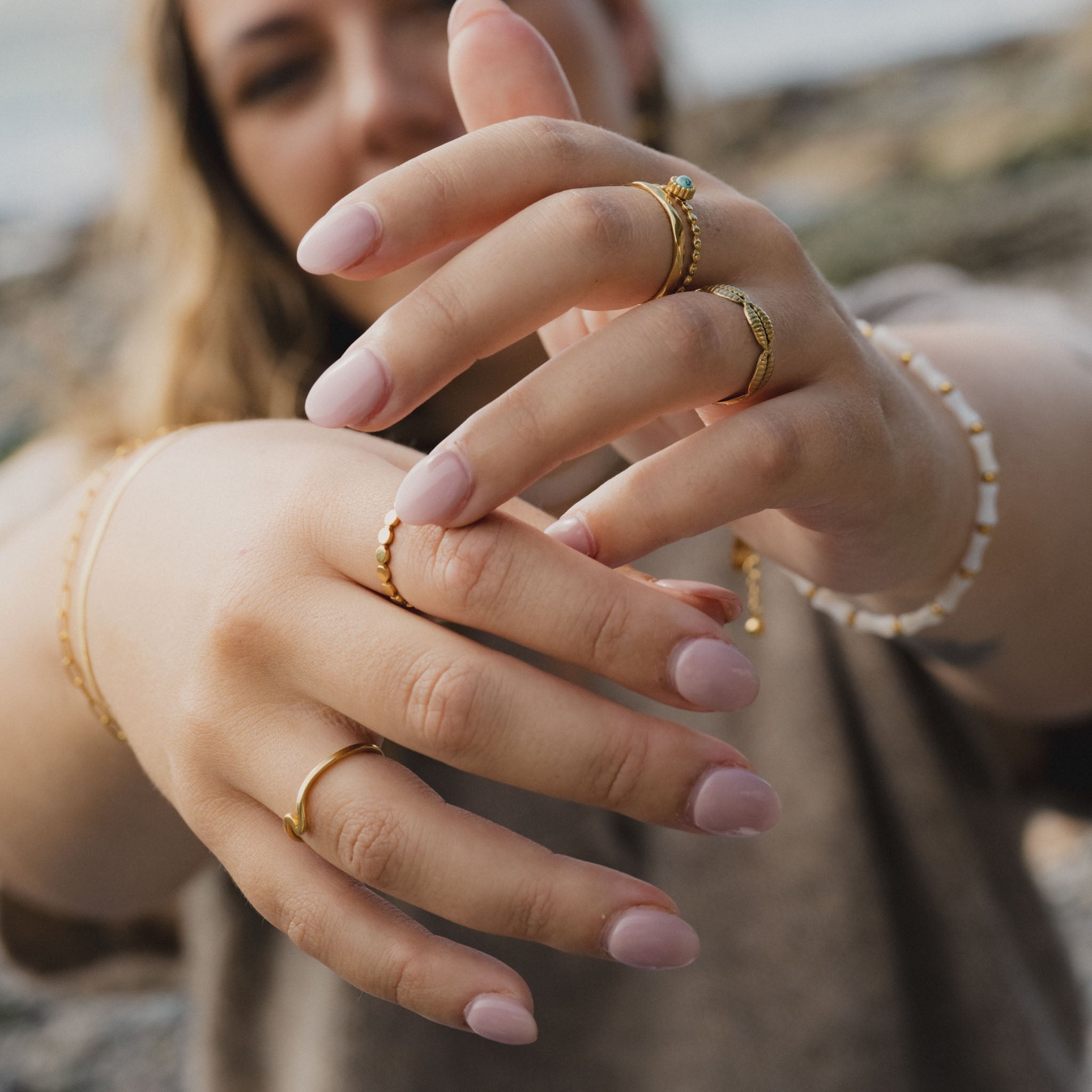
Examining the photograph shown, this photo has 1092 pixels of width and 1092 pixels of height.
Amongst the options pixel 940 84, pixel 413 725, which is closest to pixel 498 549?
pixel 413 725

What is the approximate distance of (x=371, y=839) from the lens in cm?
52

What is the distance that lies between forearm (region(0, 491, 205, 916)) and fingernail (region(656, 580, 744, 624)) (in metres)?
0.49

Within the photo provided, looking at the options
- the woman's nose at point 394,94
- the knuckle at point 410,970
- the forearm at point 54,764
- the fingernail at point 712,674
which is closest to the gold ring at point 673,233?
the fingernail at point 712,674

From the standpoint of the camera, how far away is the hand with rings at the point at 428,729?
1.70ft

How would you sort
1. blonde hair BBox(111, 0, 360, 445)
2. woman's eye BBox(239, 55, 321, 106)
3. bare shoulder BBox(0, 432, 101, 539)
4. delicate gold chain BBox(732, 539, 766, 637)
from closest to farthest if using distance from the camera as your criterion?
delicate gold chain BBox(732, 539, 766, 637) < bare shoulder BBox(0, 432, 101, 539) < woman's eye BBox(239, 55, 321, 106) < blonde hair BBox(111, 0, 360, 445)

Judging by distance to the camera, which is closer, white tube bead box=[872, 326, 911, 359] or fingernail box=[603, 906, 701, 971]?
A: fingernail box=[603, 906, 701, 971]

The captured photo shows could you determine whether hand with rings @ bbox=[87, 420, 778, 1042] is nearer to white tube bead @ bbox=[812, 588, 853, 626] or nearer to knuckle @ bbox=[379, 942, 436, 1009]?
knuckle @ bbox=[379, 942, 436, 1009]

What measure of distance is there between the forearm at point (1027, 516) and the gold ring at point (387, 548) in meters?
0.44

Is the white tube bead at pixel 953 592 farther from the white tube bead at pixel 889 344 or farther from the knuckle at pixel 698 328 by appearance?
the knuckle at pixel 698 328

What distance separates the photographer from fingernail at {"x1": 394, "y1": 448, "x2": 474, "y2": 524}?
49cm

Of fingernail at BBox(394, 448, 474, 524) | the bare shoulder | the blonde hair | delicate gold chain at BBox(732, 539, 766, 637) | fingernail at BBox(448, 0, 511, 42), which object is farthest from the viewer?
the blonde hair

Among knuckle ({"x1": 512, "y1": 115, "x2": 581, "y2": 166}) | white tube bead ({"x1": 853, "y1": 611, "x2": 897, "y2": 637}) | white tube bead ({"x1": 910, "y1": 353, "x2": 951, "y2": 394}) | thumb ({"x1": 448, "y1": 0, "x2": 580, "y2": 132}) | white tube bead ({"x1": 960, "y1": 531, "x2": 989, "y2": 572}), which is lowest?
white tube bead ({"x1": 853, "y1": 611, "x2": 897, "y2": 637})

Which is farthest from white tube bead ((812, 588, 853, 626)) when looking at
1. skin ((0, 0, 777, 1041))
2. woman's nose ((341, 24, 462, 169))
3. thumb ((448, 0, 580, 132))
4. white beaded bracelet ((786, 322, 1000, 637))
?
woman's nose ((341, 24, 462, 169))

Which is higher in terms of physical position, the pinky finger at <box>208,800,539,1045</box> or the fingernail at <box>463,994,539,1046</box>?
the pinky finger at <box>208,800,539,1045</box>
